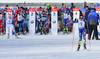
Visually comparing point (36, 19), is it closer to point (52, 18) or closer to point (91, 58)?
point (52, 18)

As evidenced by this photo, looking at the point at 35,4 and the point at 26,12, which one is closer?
the point at 26,12

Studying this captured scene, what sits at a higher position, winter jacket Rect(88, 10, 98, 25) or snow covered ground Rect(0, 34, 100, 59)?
winter jacket Rect(88, 10, 98, 25)

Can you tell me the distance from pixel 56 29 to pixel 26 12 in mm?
2479

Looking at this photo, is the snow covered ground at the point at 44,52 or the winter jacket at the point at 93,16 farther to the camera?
the winter jacket at the point at 93,16

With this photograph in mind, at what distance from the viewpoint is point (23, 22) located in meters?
27.4

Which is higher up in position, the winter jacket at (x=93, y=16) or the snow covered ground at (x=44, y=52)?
the winter jacket at (x=93, y=16)

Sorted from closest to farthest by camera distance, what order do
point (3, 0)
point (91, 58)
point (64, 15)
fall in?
point (91, 58) < point (64, 15) < point (3, 0)

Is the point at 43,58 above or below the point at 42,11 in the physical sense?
below

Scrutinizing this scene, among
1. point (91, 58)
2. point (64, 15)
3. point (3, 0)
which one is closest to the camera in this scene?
point (91, 58)

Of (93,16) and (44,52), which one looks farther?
(93,16)

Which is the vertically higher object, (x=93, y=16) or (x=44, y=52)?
(x=93, y=16)

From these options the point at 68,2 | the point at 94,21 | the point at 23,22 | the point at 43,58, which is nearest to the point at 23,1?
the point at 68,2

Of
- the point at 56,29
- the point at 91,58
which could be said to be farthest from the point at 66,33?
the point at 91,58

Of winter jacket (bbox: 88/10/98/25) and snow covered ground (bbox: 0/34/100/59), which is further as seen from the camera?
winter jacket (bbox: 88/10/98/25)
